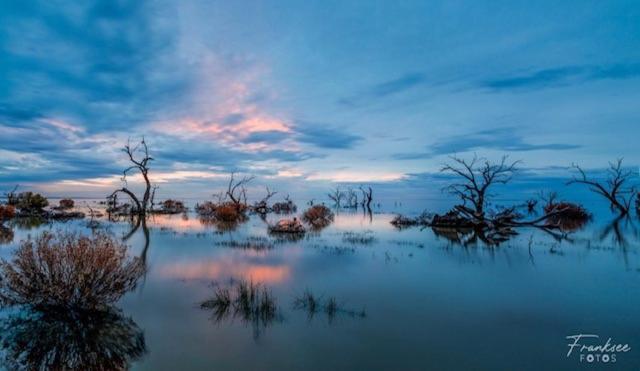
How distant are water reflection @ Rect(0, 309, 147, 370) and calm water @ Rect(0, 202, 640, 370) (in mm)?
84

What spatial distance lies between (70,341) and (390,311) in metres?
6.20

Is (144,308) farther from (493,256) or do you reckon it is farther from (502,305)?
(493,256)

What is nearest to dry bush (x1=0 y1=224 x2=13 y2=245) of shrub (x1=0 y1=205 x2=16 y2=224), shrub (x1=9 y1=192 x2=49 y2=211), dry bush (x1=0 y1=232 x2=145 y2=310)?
shrub (x1=0 y1=205 x2=16 y2=224)

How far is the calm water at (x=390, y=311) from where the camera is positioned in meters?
6.06

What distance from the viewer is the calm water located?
19.9ft

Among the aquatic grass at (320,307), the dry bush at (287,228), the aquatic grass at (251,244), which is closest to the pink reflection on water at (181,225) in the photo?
the dry bush at (287,228)

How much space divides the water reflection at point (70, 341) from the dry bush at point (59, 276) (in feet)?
0.96

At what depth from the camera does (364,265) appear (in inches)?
550

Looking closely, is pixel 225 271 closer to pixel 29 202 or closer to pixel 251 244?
pixel 251 244

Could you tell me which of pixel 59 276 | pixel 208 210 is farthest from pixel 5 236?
pixel 208 210

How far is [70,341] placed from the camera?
6.43m

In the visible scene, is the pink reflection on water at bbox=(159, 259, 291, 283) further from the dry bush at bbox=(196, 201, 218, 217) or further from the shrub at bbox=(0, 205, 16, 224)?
the dry bush at bbox=(196, 201, 218, 217)

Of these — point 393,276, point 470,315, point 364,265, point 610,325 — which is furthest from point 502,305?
point 364,265

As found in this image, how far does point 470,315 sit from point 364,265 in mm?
6063
